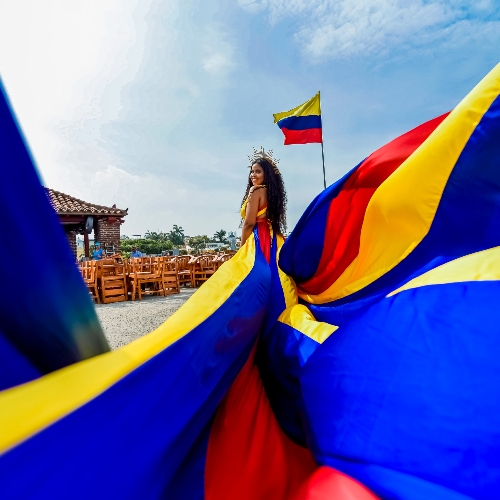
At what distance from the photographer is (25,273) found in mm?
629

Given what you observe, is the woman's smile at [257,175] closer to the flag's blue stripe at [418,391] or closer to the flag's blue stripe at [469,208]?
the flag's blue stripe at [469,208]

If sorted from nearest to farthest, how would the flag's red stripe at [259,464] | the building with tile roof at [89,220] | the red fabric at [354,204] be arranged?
the flag's red stripe at [259,464] → the red fabric at [354,204] → the building with tile roof at [89,220]

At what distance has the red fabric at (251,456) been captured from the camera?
0.83m

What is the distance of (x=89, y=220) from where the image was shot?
12.5 meters

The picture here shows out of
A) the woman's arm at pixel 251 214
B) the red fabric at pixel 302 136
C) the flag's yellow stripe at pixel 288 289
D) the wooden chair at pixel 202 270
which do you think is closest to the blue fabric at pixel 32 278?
the flag's yellow stripe at pixel 288 289

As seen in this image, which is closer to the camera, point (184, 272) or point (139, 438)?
point (139, 438)

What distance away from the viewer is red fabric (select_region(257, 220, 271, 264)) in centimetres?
236

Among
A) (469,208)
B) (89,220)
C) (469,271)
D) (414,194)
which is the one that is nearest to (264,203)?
(414,194)

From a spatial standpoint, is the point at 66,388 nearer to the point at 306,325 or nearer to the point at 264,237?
the point at 306,325

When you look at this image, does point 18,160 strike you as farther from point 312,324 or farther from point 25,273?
point 312,324

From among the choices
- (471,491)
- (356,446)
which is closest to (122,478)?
(356,446)

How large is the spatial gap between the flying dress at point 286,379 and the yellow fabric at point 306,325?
1 centimetres

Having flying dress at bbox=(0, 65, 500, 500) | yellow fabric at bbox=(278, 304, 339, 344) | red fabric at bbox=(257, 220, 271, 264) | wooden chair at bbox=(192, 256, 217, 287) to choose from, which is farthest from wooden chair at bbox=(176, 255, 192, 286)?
flying dress at bbox=(0, 65, 500, 500)

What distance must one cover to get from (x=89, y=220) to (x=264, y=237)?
11789 millimetres
